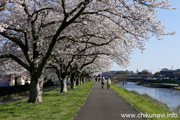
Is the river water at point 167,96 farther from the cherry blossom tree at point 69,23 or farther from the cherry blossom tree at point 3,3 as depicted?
the cherry blossom tree at point 3,3

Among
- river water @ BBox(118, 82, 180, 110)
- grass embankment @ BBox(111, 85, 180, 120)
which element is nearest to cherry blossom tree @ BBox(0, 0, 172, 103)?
grass embankment @ BBox(111, 85, 180, 120)

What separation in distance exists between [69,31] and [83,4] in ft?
18.5

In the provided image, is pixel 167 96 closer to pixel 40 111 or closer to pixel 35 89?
pixel 35 89

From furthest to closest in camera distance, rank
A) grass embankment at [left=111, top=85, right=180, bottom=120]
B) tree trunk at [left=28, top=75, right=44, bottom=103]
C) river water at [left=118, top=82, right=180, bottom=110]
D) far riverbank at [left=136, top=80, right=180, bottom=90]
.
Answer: far riverbank at [left=136, top=80, right=180, bottom=90], river water at [left=118, top=82, right=180, bottom=110], tree trunk at [left=28, top=75, right=44, bottom=103], grass embankment at [left=111, top=85, right=180, bottom=120]

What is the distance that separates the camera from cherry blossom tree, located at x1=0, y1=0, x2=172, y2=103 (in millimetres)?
9477

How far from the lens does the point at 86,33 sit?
49.2 ft

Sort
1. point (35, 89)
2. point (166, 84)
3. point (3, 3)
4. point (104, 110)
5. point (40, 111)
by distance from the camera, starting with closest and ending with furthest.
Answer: point (3, 3), point (40, 111), point (104, 110), point (35, 89), point (166, 84)

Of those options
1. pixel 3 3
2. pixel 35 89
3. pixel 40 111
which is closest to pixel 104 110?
pixel 40 111

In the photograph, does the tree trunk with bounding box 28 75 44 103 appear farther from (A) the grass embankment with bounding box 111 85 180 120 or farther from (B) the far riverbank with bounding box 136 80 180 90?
(B) the far riverbank with bounding box 136 80 180 90

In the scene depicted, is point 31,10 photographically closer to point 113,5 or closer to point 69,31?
point 69,31

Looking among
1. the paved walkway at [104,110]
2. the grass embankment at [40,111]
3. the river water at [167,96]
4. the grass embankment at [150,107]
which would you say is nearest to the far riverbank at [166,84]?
the river water at [167,96]

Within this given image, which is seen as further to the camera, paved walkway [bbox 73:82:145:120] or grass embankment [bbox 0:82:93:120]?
grass embankment [bbox 0:82:93:120]

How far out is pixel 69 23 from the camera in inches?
414

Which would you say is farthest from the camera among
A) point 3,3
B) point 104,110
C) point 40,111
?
point 104,110
